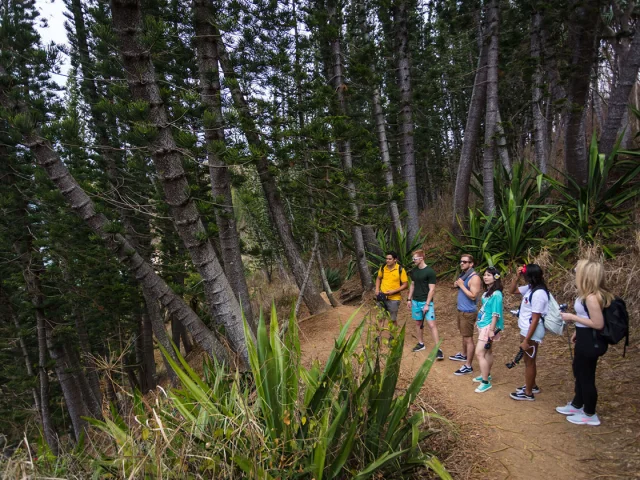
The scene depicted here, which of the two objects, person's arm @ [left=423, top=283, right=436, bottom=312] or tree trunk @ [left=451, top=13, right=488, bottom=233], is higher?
tree trunk @ [left=451, top=13, right=488, bottom=233]

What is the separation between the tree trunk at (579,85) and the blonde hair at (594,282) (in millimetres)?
5365

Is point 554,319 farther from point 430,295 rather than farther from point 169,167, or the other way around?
point 169,167

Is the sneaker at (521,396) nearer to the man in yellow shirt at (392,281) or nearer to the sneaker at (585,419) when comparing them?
the sneaker at (585,419)

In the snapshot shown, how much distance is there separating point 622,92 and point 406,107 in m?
4.31

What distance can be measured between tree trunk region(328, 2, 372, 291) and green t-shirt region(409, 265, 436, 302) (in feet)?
5.36

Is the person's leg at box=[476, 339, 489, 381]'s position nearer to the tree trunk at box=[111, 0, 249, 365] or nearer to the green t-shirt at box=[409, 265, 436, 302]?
the green t-shirt at box=[409, 265, 436, 302]

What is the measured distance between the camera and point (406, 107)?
9.93 meters

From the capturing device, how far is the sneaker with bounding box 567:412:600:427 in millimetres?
3691

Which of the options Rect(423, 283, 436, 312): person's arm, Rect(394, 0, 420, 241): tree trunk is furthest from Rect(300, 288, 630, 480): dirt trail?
Rect(394, 0, 420, 241): tree trunk

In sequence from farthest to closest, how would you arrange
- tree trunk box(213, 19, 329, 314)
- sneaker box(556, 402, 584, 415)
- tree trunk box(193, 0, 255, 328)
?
tree trunk box(213, 19, 329, 314)
tree trunk box(193, 0, 255, 328)
sneaker box(556, 402, 584, 415)

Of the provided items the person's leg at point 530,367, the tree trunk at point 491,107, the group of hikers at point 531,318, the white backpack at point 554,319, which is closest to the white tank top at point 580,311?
the group of hikers at point 531,318

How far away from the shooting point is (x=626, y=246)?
21.4 feet

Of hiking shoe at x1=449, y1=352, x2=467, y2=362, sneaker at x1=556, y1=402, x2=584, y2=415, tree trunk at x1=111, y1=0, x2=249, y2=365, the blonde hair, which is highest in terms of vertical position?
tree trunk at x1=111, y1=0, x2=249, y2=365

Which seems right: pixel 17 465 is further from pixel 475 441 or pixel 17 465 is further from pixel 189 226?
pixel 475 441
